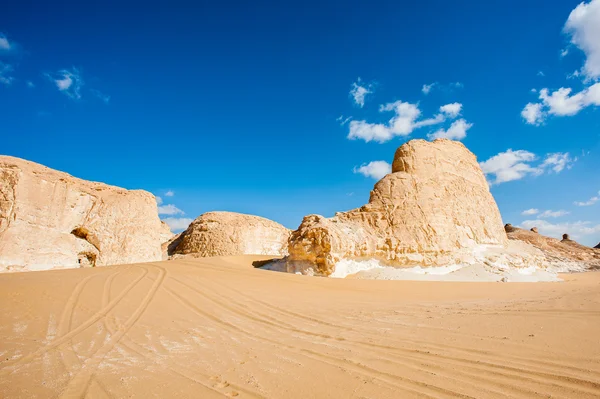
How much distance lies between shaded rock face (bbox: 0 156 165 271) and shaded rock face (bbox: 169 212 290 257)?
5.21 metres

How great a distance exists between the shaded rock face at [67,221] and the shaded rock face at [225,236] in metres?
5.21

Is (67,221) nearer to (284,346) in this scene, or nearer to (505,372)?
(284,346)

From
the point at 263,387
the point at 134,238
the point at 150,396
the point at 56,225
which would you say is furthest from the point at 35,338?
the point at 134,238

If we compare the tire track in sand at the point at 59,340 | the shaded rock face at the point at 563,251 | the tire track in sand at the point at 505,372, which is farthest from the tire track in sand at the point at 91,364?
the shaded rock face at the point at 563,251

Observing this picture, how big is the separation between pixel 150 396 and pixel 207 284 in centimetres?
587

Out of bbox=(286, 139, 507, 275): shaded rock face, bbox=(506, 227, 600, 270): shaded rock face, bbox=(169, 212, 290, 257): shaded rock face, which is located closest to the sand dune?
bbox=(286, 139, 507, 275): shaded rock face

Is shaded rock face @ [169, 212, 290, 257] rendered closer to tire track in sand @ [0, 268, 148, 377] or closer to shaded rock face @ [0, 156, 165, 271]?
shaded rock face @ [0, 156, 165, 271]

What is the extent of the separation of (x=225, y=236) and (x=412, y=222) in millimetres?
12255

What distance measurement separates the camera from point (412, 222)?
12.8 metres

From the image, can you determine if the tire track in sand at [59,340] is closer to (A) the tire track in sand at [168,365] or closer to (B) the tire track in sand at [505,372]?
(A) the tire track in sand at [168,365]

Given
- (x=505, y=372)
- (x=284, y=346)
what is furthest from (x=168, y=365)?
(x=505, y=372)

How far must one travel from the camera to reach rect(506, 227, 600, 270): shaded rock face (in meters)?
27.8

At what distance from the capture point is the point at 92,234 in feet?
40.0

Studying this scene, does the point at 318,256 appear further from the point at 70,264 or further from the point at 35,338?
the point at 70,264
